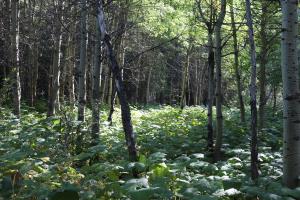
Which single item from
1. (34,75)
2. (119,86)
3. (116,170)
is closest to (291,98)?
(116,170)

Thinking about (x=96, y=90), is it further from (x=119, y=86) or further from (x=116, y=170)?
(x=116, y=170)

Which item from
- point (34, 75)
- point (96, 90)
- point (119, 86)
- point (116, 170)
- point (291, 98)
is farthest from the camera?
point (34, 75)

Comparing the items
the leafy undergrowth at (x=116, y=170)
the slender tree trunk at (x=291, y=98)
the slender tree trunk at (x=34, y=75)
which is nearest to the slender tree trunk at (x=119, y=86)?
the leafy undergrowth at (x=116, y=170)

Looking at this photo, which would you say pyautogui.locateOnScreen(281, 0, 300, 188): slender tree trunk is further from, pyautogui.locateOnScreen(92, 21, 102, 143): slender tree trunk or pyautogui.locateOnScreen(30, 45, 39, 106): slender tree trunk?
pyautogui.locateOnScreen(30, 45, 39, 106): slender tree trunk

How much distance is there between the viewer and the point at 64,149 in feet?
24.6

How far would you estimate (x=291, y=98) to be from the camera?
5.73 metres

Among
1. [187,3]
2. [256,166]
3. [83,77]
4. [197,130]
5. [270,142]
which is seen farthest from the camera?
[187,3]

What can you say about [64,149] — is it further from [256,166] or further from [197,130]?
[197,130]

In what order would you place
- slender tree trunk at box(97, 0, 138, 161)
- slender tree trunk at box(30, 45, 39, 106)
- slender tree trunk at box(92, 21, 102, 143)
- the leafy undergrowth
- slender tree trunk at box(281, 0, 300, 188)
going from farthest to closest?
slender tree trunk at box(30, 45, 39, 106) < slender tree trunk at box(92, 21, 102, 143) < slender tree trunk at box(97, 0, 138, 161) < slender tree trunk at box(281, 0, 300, 188) < the leafy undergrowth

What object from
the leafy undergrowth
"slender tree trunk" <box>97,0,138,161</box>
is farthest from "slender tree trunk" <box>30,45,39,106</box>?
"slender tree trunk" <box>97,0,138,161</box>

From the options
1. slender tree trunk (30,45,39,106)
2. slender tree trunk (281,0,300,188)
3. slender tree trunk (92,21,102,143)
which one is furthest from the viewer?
slender tree trunk (30,45,39,106)

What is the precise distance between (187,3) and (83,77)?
26.0ft

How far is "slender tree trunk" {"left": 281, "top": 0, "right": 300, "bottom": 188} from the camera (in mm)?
5723

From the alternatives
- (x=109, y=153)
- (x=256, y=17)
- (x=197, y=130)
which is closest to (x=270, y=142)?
(x=197, y=130)
